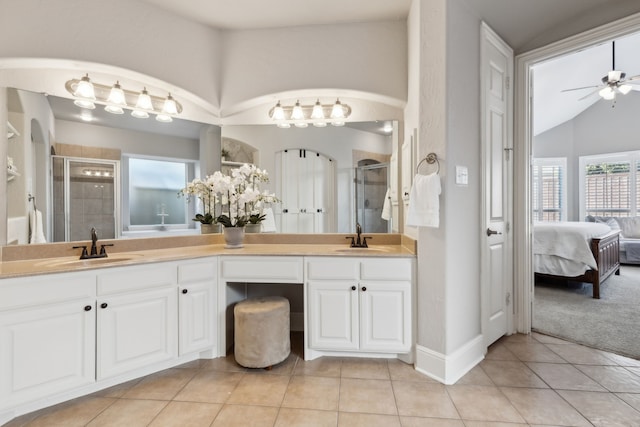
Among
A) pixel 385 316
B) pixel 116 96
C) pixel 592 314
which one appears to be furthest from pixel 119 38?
pixel 592 314

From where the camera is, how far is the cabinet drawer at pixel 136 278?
73.9 inches

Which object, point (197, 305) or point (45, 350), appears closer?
point (45, 350)

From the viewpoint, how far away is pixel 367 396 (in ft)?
6.08

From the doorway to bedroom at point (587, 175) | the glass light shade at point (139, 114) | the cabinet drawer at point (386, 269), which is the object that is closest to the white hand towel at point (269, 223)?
the cabinet drawer at point (386, 269)

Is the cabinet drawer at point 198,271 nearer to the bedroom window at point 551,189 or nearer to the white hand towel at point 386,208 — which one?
the white hand towel at point 386,208

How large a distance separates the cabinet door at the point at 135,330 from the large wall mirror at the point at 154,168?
759 mm

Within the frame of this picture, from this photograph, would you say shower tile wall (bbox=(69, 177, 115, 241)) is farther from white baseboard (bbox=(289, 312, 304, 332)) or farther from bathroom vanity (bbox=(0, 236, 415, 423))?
white baseboard (bbox=(289, 312, 304, 332))

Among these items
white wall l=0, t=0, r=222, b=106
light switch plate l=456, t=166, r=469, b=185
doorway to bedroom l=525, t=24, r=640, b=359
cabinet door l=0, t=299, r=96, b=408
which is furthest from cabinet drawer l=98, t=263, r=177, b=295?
doorway to bedroom l=525, t=24, r=640, b=359

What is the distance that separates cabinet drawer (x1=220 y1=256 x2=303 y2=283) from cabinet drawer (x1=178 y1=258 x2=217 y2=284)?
0.06 m

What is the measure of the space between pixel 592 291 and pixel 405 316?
3.29 metres

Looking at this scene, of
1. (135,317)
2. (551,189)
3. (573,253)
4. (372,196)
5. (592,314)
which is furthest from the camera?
(551,189)

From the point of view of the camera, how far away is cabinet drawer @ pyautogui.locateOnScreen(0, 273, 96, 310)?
63.6 inches

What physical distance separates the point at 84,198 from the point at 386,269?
2.29 m

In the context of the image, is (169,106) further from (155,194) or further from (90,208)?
(90,208)
